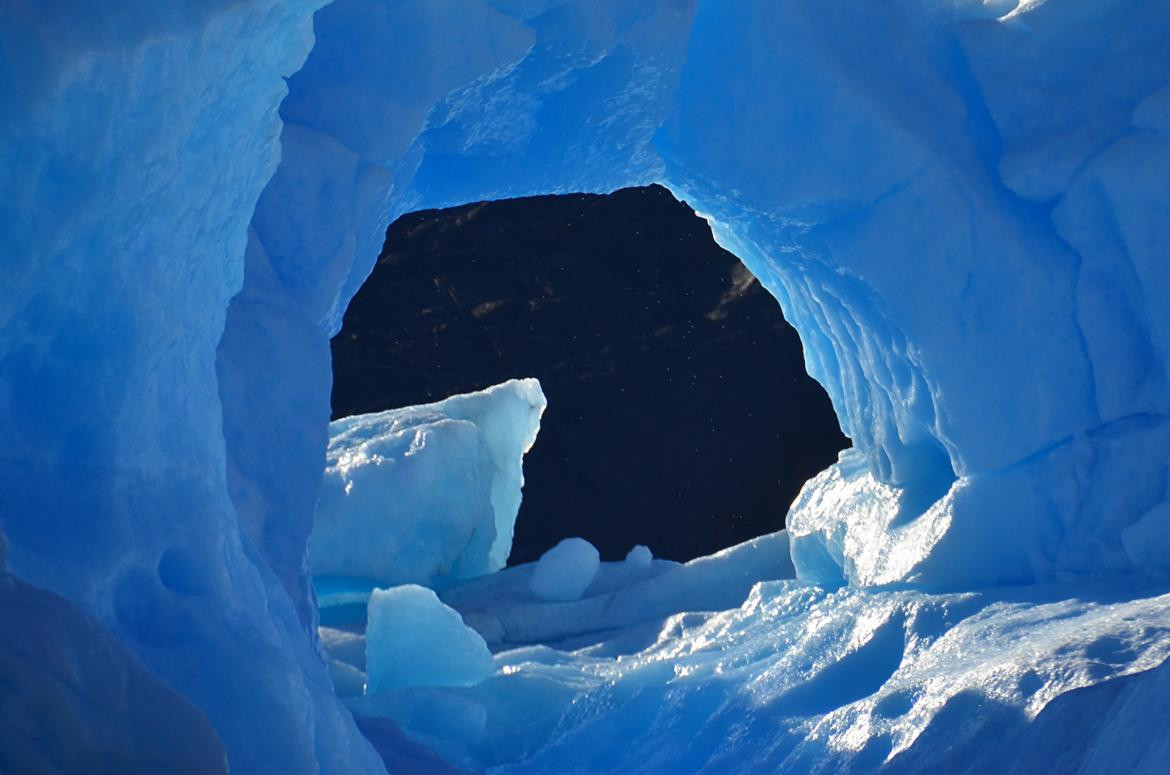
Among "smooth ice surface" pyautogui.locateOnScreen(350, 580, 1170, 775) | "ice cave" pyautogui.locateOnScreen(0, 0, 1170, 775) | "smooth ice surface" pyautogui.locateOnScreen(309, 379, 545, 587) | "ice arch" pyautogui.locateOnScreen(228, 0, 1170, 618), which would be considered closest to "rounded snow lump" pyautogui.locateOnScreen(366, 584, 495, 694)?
"ice cave" pyautogui.locateOnScreen(0, 0, 1170, 775)

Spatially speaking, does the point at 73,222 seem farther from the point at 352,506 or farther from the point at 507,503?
the point at 507,503

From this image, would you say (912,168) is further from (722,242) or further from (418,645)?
(418,645)

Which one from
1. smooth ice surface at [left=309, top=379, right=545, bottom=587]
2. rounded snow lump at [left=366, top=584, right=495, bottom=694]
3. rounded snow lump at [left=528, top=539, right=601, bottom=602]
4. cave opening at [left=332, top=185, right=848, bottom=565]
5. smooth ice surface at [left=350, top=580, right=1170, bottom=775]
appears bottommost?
smooth ice surface at [left=350, top=580, right=1170, bottom=775]

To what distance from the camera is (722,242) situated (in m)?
5.94

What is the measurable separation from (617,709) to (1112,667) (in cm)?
171

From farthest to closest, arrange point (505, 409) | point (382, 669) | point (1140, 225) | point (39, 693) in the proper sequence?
1. point (505, 409)
2. point (382, 669)
3. point (1140, 225)
4. point (39, 693)

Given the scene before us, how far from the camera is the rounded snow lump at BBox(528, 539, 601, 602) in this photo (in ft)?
23.7

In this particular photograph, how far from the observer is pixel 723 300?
1070 cm

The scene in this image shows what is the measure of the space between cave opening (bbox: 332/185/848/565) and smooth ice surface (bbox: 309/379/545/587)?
2.45m

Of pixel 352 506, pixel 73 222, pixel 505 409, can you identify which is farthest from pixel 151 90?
pixel 505 409

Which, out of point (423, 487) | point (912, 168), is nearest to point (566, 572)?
point (423, 487)

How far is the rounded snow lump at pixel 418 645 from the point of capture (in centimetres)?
484

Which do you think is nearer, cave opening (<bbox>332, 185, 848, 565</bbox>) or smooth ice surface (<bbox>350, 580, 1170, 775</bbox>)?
smooth ice surface (<bbox>350, 580, 1170, 775</bbox>)

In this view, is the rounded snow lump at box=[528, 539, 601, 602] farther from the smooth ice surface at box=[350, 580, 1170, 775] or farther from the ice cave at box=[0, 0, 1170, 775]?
the smooth ice surface at box=[350, 580, 1170, 775]
